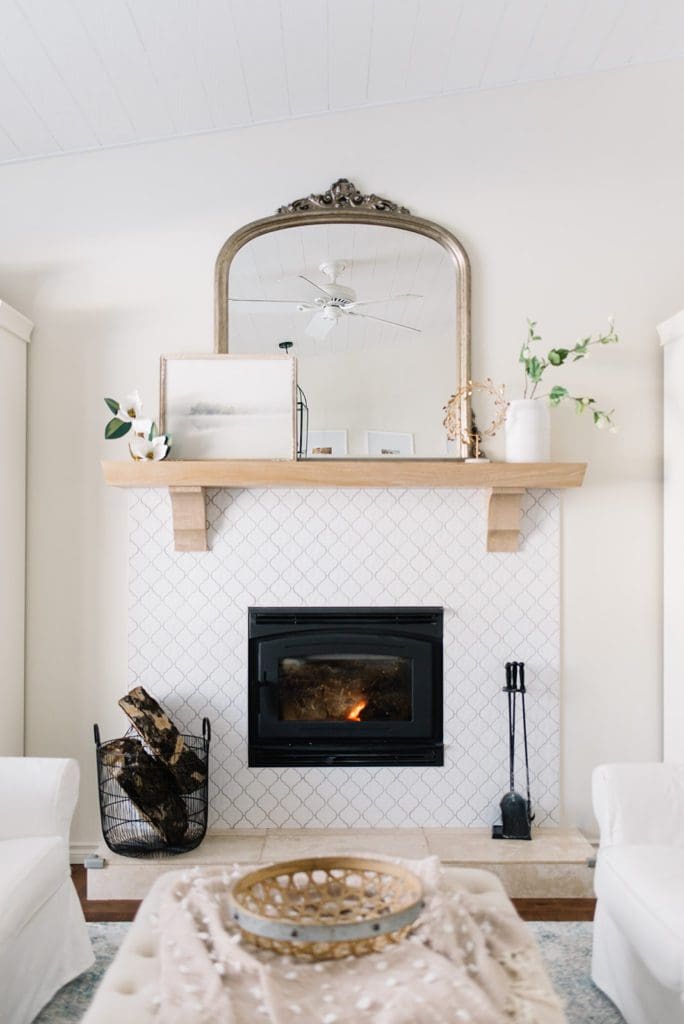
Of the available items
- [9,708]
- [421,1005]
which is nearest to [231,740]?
[9,708]

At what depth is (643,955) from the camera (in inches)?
77.8

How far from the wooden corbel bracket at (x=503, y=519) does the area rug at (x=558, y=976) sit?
4.20 ft

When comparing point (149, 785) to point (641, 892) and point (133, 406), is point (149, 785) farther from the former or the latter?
point (641, 892)

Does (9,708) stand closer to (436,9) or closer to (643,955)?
(643,955)

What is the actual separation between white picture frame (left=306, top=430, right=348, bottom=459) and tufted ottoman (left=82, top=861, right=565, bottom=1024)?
1680 millimetres

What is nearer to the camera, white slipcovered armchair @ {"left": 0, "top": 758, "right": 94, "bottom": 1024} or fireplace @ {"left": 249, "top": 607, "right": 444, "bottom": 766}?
white slipcovered armchair @ {"left": 0, "top": 758, "right": 94, "bottom": 1024}

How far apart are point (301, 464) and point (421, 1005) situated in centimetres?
197

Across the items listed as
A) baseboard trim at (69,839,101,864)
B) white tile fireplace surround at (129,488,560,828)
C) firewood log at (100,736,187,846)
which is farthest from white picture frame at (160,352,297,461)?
baseboard trim at (69,839,101,864)

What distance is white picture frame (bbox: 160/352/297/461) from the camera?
3.26 metres

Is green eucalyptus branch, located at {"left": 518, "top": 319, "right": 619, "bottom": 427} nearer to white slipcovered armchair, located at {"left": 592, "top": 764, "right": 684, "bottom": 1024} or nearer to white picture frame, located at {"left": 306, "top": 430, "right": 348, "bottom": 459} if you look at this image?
white picture frame, located at {"left": 306, "top": 430, "right": 348, "bottom": 459}

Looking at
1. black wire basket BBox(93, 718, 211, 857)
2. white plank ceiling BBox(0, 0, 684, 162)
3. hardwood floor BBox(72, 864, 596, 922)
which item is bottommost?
hardwood floor BBox(72, 864, 596, 922)

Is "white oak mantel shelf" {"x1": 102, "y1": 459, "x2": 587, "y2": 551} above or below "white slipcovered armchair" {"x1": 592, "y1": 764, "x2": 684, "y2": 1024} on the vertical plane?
above

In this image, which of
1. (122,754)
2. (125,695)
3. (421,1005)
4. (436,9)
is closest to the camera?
(421,1005)

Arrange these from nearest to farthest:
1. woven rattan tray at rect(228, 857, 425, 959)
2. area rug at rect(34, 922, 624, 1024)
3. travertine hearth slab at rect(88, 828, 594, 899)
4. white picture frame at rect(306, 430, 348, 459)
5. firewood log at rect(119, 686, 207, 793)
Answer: woven rattan tray at rect(228, 857, 425, 959)
area rug at rect(34, 922, 624, 1024)
travertine hearth slab at rect(88, 828, 594, 899)
firewood log at rect(119, 686, 207, 793)
white picture frame at rect(306, 430, 348, 459)
